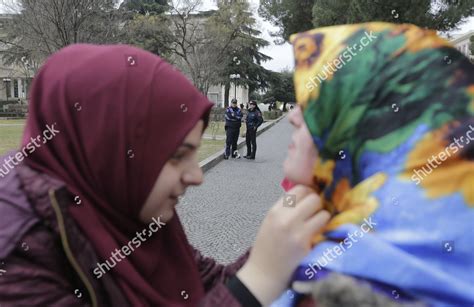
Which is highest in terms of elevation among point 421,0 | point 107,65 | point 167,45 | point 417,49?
point 421,0

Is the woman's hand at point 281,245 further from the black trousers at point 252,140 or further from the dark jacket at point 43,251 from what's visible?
the black trousers at point 252,140

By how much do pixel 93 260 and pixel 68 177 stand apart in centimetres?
21

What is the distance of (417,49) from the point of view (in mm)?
1011

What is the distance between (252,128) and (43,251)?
11393 mm

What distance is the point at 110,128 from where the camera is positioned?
1.06 meters

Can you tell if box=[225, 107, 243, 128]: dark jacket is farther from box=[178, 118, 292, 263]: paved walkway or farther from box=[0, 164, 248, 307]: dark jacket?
box=[0, 164, 248, 307]: dark jacket

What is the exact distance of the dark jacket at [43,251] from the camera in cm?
94

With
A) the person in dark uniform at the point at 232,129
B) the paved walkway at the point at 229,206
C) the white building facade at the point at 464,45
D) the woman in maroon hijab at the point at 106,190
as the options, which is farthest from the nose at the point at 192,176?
the person in dark uniform at the point at 232,129

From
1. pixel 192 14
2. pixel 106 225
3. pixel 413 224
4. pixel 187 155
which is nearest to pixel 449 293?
pixel 413 224

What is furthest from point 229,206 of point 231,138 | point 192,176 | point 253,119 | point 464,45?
point 464,45

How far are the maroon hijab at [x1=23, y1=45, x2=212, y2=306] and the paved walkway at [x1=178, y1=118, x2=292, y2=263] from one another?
3272mm

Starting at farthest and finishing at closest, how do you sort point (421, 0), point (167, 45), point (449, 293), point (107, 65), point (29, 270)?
1. point (167, 45)
2. point (421, 0)
3. point (107, 65)
4. point (29, 270)
5. point (449, 293)

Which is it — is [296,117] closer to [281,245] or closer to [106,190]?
[281,245]

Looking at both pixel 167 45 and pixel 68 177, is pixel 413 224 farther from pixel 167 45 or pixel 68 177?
pixel 167 45
